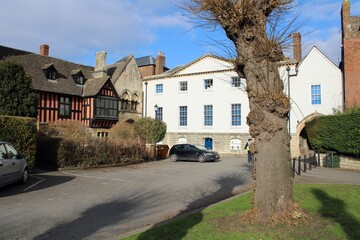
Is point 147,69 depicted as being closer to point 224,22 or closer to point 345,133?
point 345,133

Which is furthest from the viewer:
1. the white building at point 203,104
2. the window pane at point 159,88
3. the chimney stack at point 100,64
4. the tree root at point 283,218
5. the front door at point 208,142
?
the window pane at point 159,88

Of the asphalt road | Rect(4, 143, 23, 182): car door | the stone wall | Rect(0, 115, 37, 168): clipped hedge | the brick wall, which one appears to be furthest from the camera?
the brick wall

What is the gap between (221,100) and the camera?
124ft

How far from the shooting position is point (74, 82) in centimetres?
3503

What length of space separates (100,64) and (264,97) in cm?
3400

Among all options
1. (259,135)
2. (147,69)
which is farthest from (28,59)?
(259,135)

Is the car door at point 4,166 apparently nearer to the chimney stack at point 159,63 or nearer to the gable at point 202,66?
the gable at point 202,66

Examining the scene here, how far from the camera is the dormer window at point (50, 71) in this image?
32.0m

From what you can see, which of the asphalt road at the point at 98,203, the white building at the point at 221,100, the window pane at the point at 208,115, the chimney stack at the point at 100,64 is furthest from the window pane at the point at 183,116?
the asphalt road at the point at 98,203

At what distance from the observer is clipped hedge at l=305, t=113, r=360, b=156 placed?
19.6 metres

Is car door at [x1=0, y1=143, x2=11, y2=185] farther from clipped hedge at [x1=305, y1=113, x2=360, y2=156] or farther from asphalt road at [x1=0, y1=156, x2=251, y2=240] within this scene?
clipped hedge at [x1=305, y1=113, x2=360, y2=156]

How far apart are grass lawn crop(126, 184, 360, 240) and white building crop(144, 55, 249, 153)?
2820 cm

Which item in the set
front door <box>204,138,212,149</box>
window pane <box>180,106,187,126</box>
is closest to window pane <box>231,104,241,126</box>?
front door <box>204,138,212,149</box>

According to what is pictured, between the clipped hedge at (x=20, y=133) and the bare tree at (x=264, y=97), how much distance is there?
38.4ft
